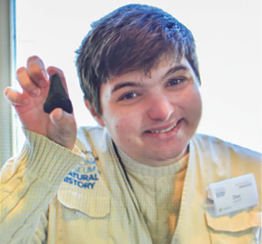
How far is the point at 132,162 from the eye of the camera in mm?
556

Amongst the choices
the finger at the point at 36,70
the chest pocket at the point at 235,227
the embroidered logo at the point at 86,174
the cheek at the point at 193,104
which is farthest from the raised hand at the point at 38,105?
the chest pocket at the point at 235,227

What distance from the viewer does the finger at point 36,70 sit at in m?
0.37

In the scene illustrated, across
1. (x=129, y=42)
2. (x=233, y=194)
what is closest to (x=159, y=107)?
(x=129, y=42)

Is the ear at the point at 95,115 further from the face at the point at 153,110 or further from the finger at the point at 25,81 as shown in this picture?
the finger at the point at 25,81

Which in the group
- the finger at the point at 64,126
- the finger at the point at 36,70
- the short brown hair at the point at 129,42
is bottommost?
the finger at the point at 64,126

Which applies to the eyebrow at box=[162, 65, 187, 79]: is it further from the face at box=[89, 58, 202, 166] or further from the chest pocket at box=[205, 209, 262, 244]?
the chest pocket at box=[205, 209, 262, 244]

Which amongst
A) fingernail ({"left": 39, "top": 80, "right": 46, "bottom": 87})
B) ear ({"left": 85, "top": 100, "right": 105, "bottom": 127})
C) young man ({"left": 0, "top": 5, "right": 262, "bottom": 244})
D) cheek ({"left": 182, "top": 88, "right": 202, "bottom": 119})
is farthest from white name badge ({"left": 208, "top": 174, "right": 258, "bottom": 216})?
fingernail ({"left": 39, "top": 80, "right": 46, "bottom": 87})

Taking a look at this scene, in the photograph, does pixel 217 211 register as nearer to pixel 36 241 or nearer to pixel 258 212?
pixel 258 212

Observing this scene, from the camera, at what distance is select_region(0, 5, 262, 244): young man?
42 cm

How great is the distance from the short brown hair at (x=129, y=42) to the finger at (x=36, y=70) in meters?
0.12

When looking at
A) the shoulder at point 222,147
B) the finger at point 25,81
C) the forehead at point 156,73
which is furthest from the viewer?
the shoulder at point 222,147

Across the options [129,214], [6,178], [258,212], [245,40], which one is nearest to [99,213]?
[129,214]

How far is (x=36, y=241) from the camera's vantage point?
485mm

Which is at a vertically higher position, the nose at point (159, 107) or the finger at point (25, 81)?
the finger at point (25, 81)
